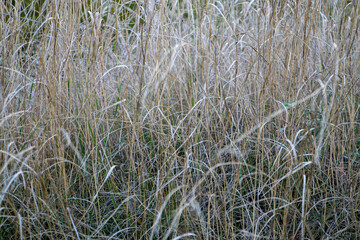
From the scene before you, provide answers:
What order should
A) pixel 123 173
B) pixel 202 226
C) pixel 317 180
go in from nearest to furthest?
pixel 202 226 < pixel 317 180 < pixel 123 173

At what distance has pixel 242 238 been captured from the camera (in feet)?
3.97

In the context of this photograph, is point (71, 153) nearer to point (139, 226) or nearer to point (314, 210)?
point (139, 226)

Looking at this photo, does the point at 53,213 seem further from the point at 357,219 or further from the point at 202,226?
the point at 357,219

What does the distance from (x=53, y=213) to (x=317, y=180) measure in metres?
0.95

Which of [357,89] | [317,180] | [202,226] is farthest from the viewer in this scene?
[357,89]

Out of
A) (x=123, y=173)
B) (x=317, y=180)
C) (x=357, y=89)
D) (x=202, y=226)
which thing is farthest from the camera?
(x=357, y=89)

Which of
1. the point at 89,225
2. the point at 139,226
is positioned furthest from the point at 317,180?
the point at 89,225

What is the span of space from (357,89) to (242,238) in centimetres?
88

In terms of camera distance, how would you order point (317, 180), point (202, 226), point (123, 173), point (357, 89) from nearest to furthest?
point (202, 226) < point (317, 180) < point (123, 173) < point (357, 89)

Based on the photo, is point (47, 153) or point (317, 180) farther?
point (47, 153)

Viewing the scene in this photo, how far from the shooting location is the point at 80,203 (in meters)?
1.33

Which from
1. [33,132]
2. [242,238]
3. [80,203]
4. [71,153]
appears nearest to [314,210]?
Result: [242,238]

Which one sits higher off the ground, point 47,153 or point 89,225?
point 47,153

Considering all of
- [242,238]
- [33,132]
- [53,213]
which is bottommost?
[242,238]
